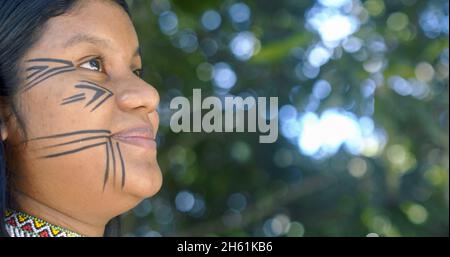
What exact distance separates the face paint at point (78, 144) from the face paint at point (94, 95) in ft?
0.15

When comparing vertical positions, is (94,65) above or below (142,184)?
above

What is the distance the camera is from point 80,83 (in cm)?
113

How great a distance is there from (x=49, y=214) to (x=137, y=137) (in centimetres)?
20

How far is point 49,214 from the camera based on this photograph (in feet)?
3.76

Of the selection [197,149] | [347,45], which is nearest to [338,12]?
[347,45]

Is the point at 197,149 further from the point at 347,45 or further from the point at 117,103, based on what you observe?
the point at 117,103

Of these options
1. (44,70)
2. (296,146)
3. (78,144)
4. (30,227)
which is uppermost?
(296,146)

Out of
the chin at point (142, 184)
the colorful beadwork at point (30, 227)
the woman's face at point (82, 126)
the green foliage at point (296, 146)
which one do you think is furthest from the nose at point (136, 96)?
the green foliage at point (296, 146)

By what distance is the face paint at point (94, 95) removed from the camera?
3.64ft

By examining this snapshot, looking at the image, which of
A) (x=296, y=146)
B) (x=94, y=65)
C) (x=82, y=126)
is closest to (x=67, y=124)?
(x=82, y=126)

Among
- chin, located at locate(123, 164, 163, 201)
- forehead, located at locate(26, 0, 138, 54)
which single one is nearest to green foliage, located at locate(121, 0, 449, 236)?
forehead, located at locate(26, 0, 138, 54)

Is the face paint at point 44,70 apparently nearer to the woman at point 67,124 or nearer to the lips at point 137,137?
the woman at point 67,124

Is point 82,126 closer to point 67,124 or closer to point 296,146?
point 67,124
